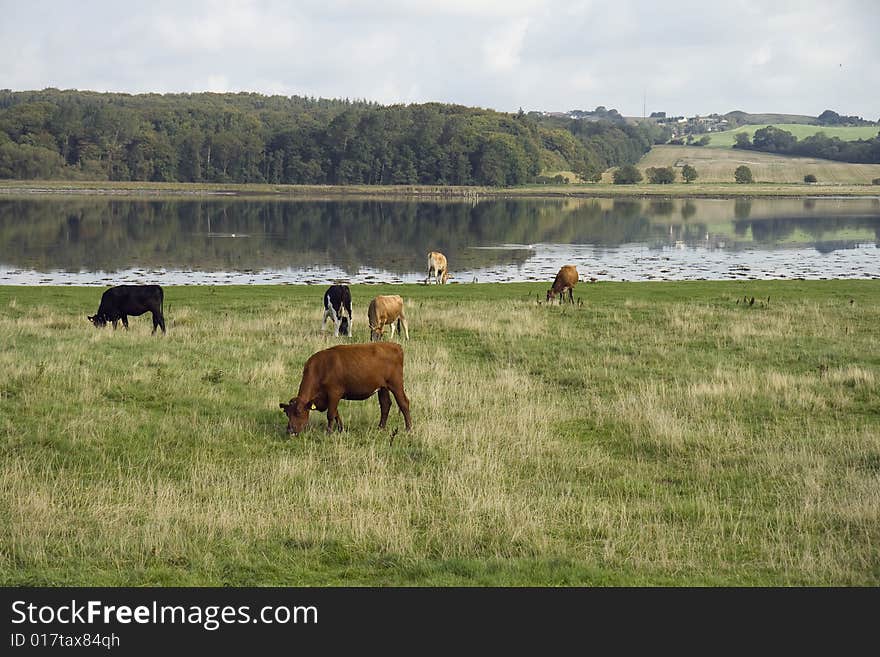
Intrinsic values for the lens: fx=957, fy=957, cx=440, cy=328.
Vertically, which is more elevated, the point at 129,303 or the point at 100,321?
the point at 129,303

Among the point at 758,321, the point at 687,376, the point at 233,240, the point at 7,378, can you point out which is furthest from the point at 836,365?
the point at 233,240

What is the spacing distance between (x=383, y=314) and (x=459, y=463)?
38.7ft

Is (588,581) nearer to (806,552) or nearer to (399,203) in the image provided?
(806,552)

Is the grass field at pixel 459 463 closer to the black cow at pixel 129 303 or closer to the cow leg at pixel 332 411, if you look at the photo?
the cow leg at pixel 332 411

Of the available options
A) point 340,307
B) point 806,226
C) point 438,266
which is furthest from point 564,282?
point 806,226

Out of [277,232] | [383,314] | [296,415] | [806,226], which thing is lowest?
[296,415]

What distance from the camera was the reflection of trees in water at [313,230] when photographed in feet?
208

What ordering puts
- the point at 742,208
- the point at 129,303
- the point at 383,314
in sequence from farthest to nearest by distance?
the point at 742,208
the point at 129,303
the point at 383,314

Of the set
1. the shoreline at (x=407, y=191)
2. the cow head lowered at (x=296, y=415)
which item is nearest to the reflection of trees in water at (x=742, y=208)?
the shoreline at (x=407, y=191)

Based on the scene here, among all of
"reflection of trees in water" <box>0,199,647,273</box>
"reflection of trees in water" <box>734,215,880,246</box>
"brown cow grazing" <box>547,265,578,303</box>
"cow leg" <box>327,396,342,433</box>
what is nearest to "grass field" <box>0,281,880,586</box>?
"cow leg" <box>327,396,342,433</box>

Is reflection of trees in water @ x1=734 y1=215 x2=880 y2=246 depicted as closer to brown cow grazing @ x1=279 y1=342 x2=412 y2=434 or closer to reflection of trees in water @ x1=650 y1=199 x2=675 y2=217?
reflection of trees in water @ x1=650 y1=199 x2=675 y2=217

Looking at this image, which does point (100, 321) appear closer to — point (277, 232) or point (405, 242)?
point (405, 242)

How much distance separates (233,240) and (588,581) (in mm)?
71689

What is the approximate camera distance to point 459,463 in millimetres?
12984
